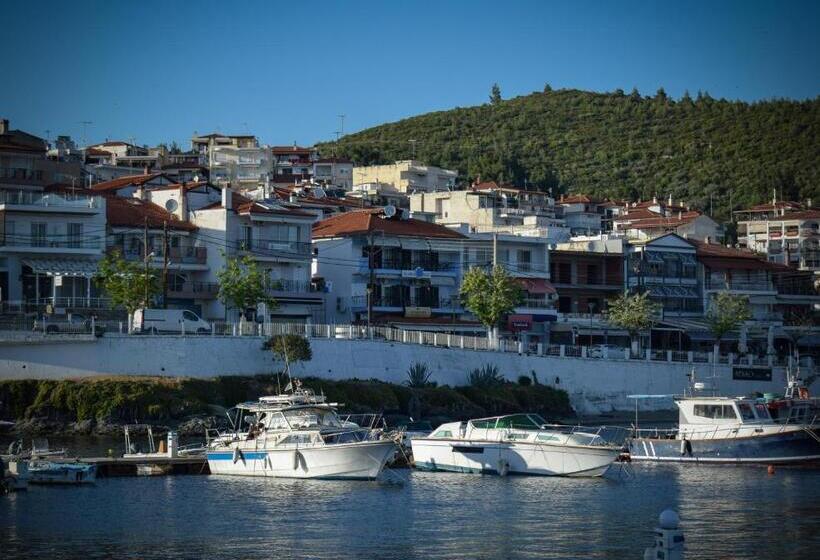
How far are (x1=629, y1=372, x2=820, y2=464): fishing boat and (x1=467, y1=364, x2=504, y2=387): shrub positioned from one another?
16929 millimetres

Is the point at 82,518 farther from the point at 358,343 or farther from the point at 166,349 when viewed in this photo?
the point at 358,343

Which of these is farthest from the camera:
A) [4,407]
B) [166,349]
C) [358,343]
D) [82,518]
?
[358,343]

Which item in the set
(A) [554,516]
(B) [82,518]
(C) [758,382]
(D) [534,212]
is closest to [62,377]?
(B) [82,518]

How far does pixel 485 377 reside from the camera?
81.5 meters

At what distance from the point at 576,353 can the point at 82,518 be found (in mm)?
47269

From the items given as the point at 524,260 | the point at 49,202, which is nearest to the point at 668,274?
the point at 524,260

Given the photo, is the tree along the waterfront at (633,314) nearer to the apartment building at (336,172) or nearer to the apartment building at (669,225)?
the apartment building at (669,225)

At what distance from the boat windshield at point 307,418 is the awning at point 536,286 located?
138 ft

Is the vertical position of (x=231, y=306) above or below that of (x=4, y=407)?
above

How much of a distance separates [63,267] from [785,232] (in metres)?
91.0

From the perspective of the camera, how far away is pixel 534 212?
452 feet

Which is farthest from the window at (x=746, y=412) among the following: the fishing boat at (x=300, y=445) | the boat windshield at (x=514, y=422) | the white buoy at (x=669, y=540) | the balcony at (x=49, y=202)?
the balcony at (x=49, y=202)

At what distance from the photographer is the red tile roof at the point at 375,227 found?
9212cm

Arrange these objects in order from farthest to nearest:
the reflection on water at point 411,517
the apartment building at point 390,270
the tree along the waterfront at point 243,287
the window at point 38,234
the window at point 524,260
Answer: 1. the window at point 524,260
2. the apartment building at point 390,270
3. the window at point 38,234
4. the tree along the waterfront at point 243,287
5. the reflection on water at point 411,517
